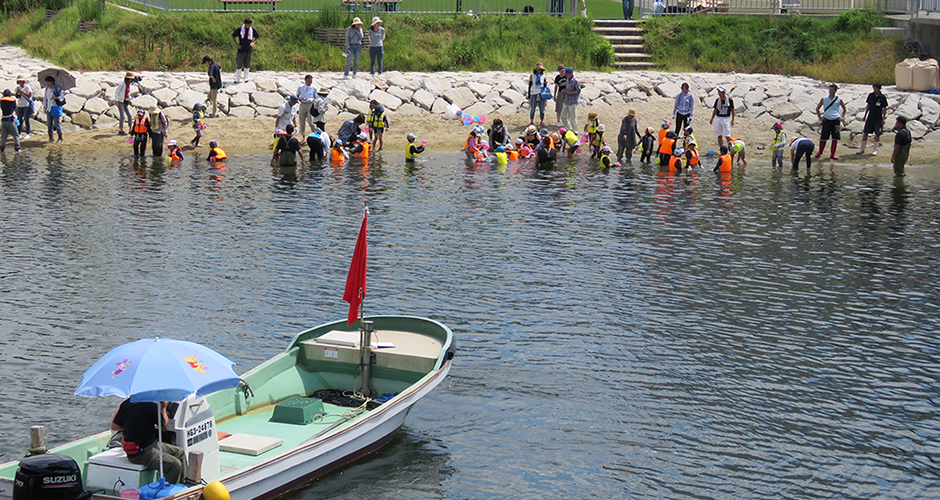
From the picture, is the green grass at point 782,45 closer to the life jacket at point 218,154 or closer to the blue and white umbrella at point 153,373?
the life jacket at point 218,154

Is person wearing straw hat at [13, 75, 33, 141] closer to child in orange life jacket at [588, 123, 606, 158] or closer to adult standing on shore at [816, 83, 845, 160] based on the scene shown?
child in orange life jacket at [588, 123, 606, 158]

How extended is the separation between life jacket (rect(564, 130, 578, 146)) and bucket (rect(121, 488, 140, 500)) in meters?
28.1

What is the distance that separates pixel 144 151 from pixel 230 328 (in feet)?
68.2

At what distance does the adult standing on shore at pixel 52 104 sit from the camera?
114ft

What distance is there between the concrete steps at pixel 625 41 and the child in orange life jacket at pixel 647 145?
9.87 meters

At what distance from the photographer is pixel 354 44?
127 ft

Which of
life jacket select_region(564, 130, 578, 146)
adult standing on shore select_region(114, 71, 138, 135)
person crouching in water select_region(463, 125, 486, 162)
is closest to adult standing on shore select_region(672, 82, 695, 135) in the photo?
life jacket select_region(564, 130, 578, 146)

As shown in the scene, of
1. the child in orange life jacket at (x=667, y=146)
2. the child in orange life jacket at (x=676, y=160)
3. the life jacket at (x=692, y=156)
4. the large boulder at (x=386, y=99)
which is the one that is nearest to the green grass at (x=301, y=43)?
the large boulder at (x=386, y=99)

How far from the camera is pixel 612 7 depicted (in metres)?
55.8

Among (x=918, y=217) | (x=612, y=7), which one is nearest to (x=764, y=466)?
(x=918, y=217)

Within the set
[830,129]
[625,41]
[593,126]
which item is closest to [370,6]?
[625,41]

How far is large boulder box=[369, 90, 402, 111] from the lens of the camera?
3922 cm

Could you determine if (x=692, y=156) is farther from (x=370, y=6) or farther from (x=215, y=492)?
(x=215, y=492)

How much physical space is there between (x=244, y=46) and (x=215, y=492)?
31032mm
